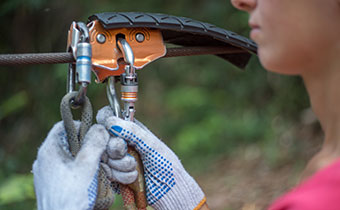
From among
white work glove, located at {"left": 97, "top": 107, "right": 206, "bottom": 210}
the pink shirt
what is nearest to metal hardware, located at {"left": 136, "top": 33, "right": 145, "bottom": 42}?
→ white work glove, located at {"left": 97, "top": 107, "right": 206, "bottom": 210}

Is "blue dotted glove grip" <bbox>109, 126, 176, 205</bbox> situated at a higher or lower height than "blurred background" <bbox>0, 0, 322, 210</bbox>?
lower

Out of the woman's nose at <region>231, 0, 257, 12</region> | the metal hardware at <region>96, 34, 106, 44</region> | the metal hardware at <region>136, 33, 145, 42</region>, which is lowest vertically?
the woman's nose at <region>231, 0, 257, 12</region>

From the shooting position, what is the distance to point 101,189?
75 cm

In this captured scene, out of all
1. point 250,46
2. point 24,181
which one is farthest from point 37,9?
point 250,46

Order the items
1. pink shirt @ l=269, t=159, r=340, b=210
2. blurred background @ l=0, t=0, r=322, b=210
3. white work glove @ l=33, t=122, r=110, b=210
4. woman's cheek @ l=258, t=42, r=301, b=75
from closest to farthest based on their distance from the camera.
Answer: pink shirt @ l=269, t=159, r=340, b=210 → woman's cheek @ l=258, t=42, r=301, b=75 → white work glove @ l=33, t=122, r=110, b=210 → blurred background @ l=0, t=0, r=322, b=210

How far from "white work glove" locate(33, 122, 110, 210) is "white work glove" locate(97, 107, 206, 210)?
64mm

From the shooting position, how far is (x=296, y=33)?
527 mm

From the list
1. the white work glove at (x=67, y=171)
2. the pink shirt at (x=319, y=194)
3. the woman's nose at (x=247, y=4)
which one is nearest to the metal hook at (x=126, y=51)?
the white work glove at (x=67, y=171)

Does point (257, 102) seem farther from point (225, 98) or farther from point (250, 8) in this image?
point (250, 8)

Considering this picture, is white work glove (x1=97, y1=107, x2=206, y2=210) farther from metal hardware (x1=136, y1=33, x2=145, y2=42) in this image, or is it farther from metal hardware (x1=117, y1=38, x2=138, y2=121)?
metal hardware (x1=136, y1=33, x2=145, y2=42)

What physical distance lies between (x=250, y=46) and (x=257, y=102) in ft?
7.10

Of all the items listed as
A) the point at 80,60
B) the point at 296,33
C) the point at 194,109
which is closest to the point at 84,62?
the point at 80,60

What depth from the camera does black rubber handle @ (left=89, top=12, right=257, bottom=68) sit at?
2.58 feet

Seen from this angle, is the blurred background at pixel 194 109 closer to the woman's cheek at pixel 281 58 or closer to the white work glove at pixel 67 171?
the white work glove at pixel 67 171
